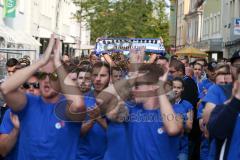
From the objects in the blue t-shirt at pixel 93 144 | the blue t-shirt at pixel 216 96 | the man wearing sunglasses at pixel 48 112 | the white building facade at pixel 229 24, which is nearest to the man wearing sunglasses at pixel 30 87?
the blue t-shirt at pixel 93 144

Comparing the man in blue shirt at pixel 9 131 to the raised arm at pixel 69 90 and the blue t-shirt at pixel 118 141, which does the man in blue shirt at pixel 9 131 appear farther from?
the blue t-shirt at pixel 118 141

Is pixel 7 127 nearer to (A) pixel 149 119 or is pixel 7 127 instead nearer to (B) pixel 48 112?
(B) pixel 48 112

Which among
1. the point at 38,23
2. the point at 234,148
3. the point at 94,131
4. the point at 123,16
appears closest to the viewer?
the point at 234,148

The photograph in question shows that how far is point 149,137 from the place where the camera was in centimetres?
570

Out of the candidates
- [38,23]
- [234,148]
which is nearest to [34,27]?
[38,23]

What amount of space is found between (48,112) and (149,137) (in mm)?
901

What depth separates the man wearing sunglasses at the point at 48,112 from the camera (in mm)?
5421

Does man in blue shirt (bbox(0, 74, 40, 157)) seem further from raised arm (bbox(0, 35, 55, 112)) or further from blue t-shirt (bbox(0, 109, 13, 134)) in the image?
raised arm (bbox(0, 35, 55, 112))

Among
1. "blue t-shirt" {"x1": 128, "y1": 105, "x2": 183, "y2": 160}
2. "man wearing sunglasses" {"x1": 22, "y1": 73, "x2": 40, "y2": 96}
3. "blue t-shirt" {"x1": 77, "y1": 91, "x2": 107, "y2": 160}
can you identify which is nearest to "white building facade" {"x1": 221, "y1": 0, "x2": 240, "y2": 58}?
"man wearing sunglasses" {"x1": 22, "y1": 73, "x2": 40, "y2": 96}

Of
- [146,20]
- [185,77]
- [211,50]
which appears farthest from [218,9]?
[185,77]

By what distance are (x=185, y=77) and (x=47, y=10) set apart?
111 ft

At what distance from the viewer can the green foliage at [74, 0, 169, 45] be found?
3853 centimetres

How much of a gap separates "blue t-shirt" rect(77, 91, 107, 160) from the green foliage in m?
31.9

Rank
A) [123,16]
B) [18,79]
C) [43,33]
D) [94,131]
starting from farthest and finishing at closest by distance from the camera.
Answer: [43,33] < [123,16] < [94,131] < [18,79]
